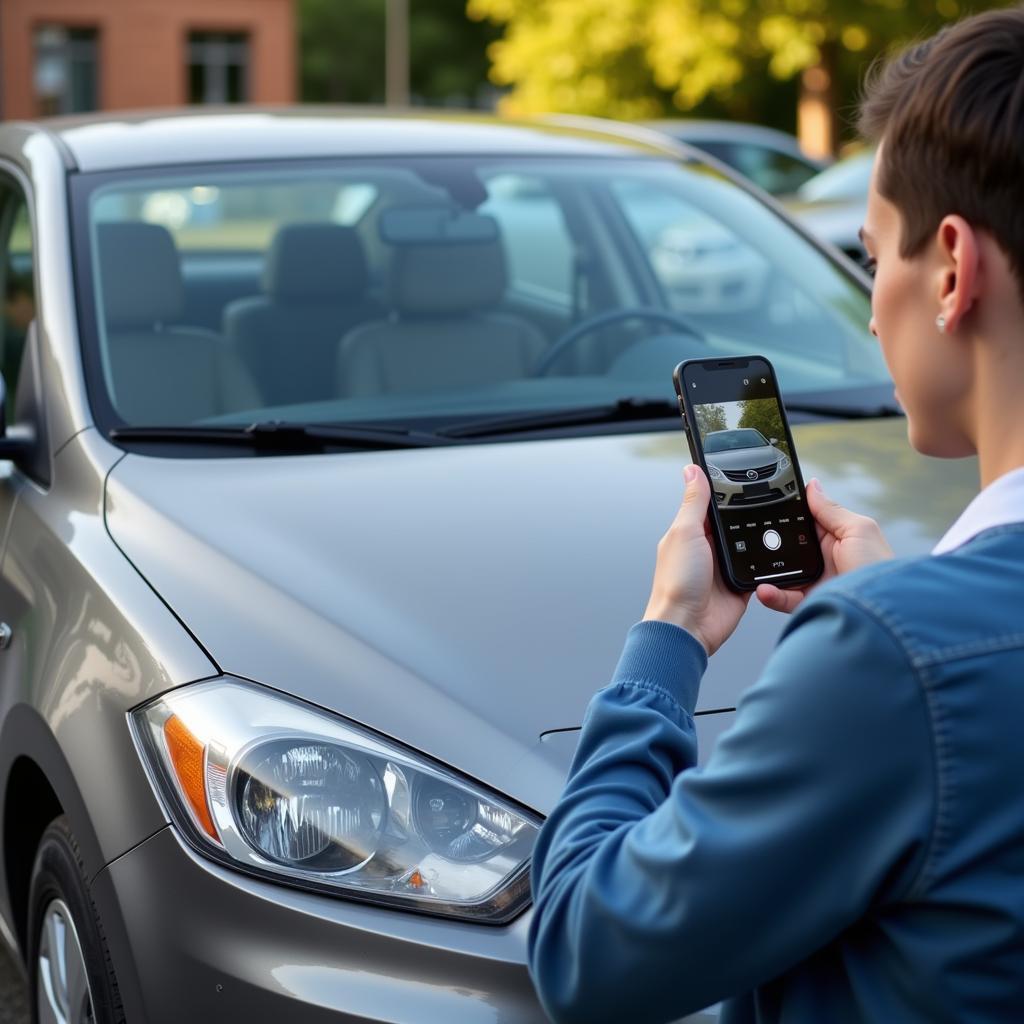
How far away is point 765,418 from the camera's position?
1647 mm

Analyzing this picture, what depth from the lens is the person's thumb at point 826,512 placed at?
4.90 ft

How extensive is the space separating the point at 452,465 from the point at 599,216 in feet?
4.59

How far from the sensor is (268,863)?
73.0 inches

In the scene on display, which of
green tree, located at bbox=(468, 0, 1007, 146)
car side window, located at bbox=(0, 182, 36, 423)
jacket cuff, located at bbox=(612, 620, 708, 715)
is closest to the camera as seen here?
jacket cuff, located at bbox=(612, 620, 708, 715)

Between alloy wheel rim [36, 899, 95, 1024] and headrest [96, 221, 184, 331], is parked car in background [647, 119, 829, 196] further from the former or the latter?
alloy wheel rim [36, 899, 95, 1024]

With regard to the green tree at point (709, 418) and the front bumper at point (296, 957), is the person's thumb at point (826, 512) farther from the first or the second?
the front bumper at point (296, 957)

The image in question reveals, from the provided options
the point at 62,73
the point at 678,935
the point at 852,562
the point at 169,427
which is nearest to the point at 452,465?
the point at 169,427

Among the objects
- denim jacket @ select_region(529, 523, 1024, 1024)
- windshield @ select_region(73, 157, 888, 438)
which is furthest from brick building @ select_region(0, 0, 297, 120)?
denim jacket @ select_region(529, 523, 1024, 1024)

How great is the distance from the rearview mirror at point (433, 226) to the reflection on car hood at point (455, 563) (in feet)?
2.72

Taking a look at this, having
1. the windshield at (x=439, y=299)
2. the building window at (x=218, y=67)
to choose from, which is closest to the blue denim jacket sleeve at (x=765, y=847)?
the windshield at (x=439, y=299)

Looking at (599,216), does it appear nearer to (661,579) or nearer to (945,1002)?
(661,579)

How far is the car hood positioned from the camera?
1533mm

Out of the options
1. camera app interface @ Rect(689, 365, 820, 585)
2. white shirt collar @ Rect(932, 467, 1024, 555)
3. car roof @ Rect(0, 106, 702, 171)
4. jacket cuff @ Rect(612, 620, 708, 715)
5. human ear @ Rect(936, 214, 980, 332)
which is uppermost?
human ear @ Rect(936, 214, 980, 332)

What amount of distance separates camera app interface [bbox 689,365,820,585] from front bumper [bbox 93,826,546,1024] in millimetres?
563
